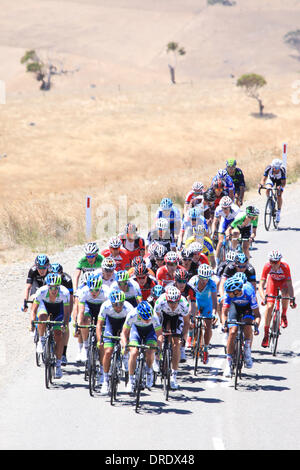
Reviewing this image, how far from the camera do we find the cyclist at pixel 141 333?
11328mm

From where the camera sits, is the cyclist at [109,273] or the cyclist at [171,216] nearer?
the cyclist at [109,273]

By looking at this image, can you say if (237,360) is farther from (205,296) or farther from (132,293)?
(132,293)

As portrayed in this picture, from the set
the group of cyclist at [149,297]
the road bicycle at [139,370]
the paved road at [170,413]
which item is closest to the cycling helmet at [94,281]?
the group of cyclist at [149,297]

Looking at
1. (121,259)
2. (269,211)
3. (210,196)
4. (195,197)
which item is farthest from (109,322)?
(269,211)

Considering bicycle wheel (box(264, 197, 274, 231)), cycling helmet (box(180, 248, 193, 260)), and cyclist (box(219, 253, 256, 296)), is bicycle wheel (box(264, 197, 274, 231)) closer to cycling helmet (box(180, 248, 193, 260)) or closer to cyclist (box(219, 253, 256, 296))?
cycling helmet (box(180, 248, 193, 260))

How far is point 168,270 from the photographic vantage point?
534 inches

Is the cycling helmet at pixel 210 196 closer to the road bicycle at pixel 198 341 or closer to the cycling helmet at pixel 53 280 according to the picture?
the road bicycle at pixel 198 341

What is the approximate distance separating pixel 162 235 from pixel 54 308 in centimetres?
375

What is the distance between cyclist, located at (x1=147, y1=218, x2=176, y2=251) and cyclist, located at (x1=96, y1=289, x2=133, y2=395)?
4.06m

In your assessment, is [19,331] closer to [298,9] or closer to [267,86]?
[267,86]

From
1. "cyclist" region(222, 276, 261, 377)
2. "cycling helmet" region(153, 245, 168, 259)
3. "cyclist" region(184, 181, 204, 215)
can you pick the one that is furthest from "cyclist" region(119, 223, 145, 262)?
"cyclist" region(184, 181, 204, 215)

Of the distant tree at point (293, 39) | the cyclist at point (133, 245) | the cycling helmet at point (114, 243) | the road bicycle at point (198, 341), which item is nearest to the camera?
the road bicycle at point (198, 341)

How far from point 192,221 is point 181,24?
161m

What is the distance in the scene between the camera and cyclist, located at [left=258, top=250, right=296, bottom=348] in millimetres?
13867
